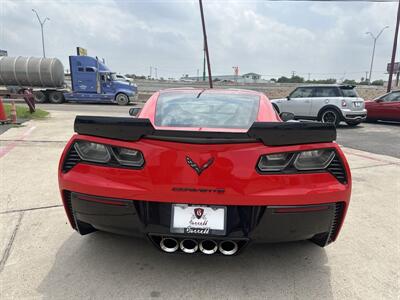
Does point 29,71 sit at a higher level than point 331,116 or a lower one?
higher

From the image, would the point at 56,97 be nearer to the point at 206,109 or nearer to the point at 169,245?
the point at 206,109

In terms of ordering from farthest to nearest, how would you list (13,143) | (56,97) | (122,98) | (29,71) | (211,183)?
(56,97), (29,71), (122,98), (13,143), (211,183)

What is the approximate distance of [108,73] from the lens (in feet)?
75.4

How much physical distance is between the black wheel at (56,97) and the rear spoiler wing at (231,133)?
23.9 m

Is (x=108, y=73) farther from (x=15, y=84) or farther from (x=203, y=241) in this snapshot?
(x=203, y=241)

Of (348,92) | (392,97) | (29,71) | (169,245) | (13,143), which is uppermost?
(29,71)

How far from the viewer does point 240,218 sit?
213 cm

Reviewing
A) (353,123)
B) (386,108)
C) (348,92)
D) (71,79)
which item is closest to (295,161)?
(348,92)

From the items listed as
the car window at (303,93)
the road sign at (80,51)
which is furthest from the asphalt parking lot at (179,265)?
the road sign at (80,51)

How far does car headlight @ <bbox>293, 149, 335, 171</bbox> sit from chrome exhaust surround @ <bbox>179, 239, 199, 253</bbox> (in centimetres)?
85

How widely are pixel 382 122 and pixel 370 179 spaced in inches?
442

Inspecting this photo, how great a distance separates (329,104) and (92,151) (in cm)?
1158

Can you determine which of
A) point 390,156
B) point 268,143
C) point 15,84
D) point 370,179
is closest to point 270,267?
point 268,143

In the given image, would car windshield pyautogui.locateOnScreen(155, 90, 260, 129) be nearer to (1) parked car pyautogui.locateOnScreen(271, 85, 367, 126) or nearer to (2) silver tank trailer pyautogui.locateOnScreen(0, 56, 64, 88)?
(1) parked car pyautogui.locateOnScreen(271, 85, 367, 126)
